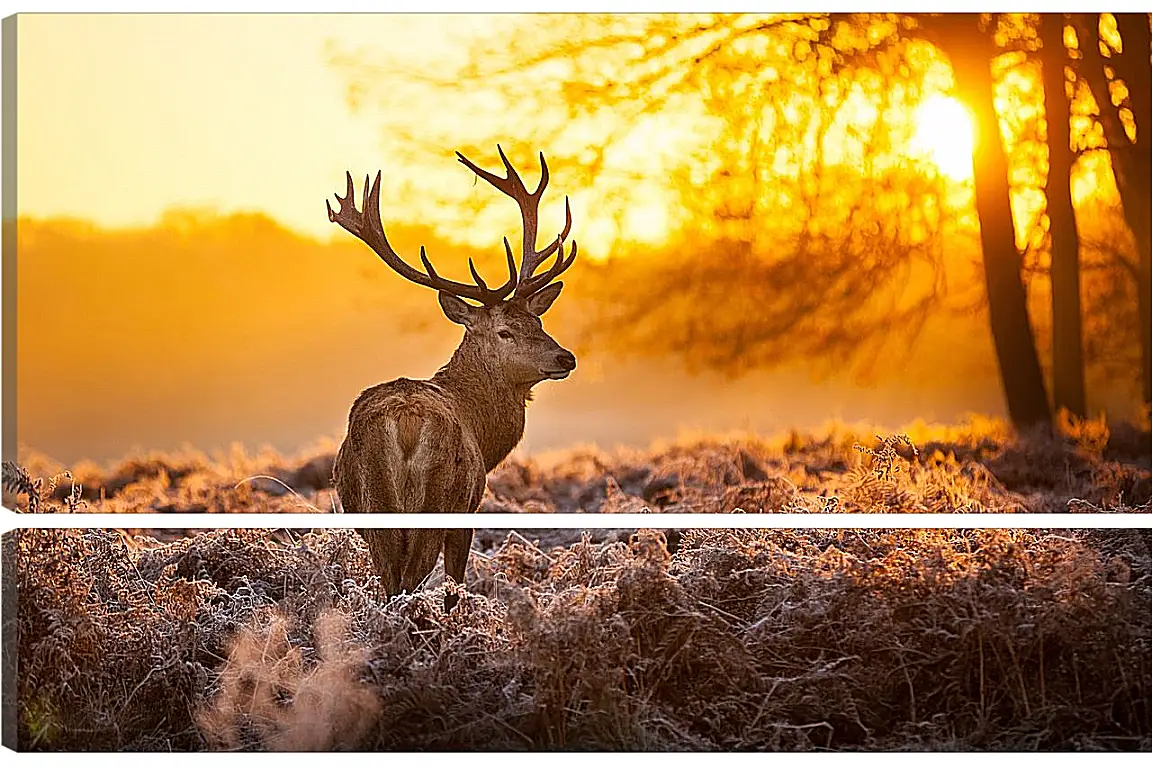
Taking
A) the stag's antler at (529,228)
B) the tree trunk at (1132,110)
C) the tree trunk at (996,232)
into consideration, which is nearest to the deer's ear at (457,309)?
the stag's antler at (529,228)

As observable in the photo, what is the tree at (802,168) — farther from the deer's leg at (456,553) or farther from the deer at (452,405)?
the deer's leg at (456,553)

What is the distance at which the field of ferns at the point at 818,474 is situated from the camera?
A: 19.7 feet

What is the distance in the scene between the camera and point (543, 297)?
19.9 ft

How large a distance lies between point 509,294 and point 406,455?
0.67m

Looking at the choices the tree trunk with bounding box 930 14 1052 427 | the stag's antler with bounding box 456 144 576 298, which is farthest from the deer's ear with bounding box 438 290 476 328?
the tree trunk with bounding box 930 14 1052 427

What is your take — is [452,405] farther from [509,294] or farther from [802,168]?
[802,168]

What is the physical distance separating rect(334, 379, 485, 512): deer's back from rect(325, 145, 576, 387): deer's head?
10.0 inches

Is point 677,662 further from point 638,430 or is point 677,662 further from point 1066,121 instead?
point 1066,121

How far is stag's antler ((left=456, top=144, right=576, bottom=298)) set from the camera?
6008 millimetres

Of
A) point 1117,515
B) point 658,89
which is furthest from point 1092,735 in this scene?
point 658,89

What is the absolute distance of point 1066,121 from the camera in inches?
241

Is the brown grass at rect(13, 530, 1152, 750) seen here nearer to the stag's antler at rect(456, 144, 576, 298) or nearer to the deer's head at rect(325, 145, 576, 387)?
the deer's head at rect(325, 145, 576, 387)

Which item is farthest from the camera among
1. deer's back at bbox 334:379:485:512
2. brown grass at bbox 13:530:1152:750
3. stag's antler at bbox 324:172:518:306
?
stag's antler at bbox 324:172:518:306

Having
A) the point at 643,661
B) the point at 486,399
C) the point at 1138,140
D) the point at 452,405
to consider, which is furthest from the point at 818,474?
the point at 1138,140
